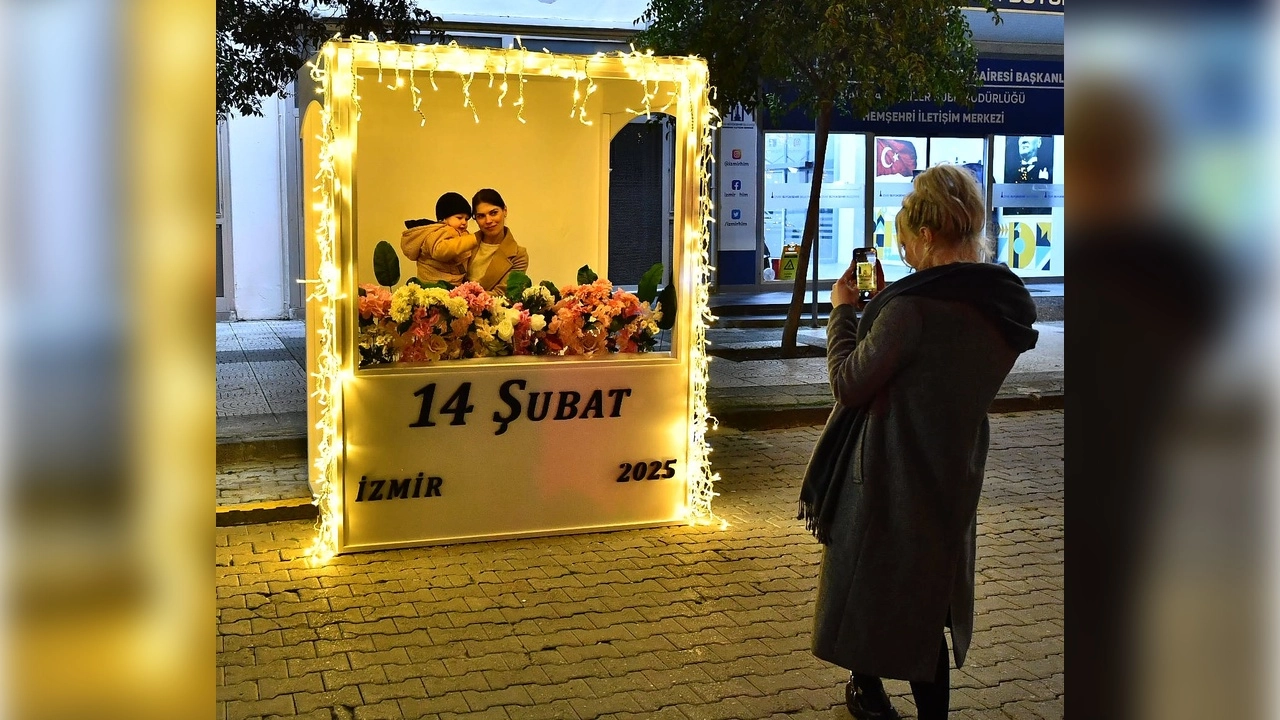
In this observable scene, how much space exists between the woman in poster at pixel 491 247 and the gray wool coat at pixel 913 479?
531 centimetres

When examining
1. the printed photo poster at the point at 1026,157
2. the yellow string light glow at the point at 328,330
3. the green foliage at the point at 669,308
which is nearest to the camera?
the yellow string light glow at the point at 328,330

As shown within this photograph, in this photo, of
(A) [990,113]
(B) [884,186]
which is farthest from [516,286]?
(A) [990,113]

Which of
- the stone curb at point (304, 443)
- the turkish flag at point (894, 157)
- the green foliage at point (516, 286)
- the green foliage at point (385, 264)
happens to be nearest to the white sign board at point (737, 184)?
the turkish flag at point (894, 157)

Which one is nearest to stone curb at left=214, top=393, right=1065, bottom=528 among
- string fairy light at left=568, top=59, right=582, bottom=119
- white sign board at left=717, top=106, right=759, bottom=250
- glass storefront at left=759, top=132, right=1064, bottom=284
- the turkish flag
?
string fairy light at left=568, top=59, right=582, bottom=119

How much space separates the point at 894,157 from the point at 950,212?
17.6 meters

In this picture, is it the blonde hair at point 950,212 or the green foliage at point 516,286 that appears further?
the green foliage at point 516,286

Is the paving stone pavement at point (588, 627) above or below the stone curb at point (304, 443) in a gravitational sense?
below

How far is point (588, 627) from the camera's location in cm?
493

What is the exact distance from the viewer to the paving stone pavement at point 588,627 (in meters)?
4.16

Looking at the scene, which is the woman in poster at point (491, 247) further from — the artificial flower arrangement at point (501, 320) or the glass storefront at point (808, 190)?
the glass storefront at point (808, 190)

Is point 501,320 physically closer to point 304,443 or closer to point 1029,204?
point 304,443

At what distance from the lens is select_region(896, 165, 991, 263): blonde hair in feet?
11.3

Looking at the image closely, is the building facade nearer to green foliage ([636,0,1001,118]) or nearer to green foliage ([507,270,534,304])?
green foliage ([636,0,1001,118])
